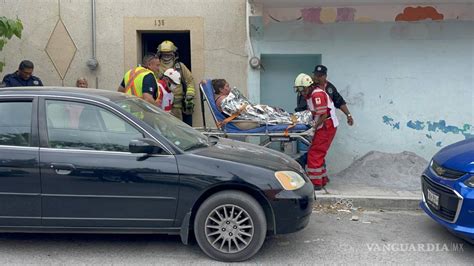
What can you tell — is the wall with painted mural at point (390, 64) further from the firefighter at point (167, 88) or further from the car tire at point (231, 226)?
the car tire at point (231, 226)

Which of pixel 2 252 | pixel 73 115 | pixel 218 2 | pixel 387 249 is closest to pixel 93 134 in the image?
pixel 73 115

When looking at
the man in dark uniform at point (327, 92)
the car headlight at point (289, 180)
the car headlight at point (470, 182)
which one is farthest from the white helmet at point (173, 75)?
the car headlight at point (470, 182)

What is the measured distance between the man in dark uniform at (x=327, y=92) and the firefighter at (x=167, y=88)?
209cm

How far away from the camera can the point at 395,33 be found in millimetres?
8047

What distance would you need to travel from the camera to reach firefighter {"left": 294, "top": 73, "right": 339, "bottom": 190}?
21.6 feet

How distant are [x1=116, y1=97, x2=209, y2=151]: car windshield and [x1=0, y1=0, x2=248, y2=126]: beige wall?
3310mm

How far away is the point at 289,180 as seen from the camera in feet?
14.5

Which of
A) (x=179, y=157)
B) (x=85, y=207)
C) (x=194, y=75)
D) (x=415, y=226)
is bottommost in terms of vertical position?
(x=415, y=226)

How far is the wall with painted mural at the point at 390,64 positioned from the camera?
800cm

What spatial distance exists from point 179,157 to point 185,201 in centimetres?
41

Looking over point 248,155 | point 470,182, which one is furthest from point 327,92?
point 470,182

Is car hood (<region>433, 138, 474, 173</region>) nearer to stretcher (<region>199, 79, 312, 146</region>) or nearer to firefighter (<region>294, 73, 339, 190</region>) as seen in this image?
firefighter (<region>294, 73, 339, 190</region>)

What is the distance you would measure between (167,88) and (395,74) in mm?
3973

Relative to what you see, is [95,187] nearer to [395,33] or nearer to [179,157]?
[179,157]
